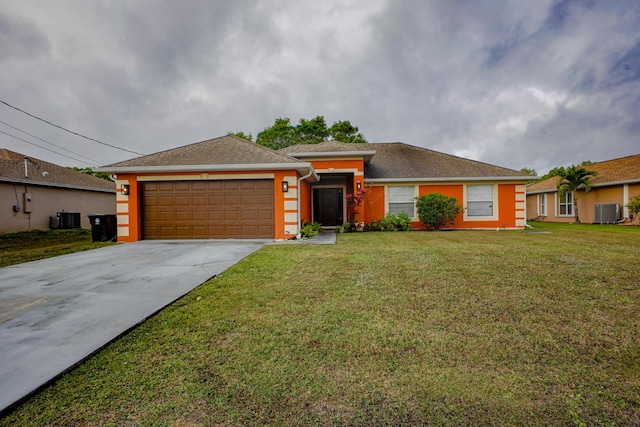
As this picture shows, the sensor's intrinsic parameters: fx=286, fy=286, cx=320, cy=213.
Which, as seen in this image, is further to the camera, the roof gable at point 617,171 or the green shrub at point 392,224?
the roof gable at point 617,171

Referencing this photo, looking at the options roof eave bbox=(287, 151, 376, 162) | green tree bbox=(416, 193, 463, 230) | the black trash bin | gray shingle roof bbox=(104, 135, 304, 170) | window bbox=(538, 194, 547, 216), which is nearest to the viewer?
gray shingle roof bbox=(104, 135, 304, 170)

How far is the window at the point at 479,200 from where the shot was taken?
13.4 meters

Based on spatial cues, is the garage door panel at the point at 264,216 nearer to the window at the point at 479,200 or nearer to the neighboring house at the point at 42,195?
the window at the point at 479,200

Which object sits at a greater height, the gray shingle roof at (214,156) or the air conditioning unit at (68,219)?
the gray shingle roof at (214,156)

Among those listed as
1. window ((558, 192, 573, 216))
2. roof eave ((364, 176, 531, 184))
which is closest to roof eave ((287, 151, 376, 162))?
roof eave ((364, 176, 531, 184))

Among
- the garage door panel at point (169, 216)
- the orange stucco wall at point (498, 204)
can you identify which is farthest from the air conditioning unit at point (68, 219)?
the orange stucco wall at point (498, 204)

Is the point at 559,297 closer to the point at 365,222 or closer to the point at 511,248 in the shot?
the point at 511,248

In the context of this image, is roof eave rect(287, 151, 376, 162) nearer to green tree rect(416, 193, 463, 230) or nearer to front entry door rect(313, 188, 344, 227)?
front entry door rect(313, 188, 344, 227)

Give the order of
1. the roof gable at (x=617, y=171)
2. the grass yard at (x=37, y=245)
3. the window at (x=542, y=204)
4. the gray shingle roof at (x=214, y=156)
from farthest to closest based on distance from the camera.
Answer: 1. the window at (x=542, y=204)
2. the roof gable at (x=617, y=171)
3. the gray shingle roof at (x=214, y=156)
4. the grass yard at (x=37, y=245)

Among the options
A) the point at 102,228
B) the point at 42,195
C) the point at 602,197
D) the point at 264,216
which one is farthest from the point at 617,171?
the point at 42,195

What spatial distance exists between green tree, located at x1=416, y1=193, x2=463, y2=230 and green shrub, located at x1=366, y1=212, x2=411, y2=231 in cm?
75

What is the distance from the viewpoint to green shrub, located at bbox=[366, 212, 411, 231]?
12.8m

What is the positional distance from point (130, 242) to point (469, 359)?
10.5 meters

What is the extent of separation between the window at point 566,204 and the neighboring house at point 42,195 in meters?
28.9
